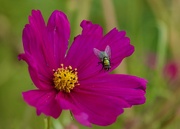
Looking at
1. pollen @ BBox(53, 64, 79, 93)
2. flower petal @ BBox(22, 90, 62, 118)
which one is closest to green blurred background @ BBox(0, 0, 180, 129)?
pollen @ BBox(53, 64, 79, 93)

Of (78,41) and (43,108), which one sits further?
(78,41)

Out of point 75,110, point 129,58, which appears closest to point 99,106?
point 75,110

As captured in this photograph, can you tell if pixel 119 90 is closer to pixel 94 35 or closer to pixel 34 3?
pixel 94 35

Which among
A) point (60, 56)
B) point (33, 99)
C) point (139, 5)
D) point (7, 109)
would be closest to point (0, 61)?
point (7, 109)

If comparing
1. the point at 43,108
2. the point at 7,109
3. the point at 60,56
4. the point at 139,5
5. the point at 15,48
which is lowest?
the point at 43,108

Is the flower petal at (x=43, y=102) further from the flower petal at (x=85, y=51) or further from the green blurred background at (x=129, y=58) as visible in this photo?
the green blurred background at (x=129, y=58)

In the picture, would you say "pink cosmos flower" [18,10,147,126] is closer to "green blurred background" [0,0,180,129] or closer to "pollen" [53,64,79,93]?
"pollen" [53,64,79,93]

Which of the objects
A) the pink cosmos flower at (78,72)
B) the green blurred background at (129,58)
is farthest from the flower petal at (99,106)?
the green blurred background at (129,58)
